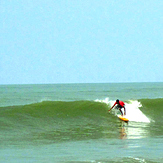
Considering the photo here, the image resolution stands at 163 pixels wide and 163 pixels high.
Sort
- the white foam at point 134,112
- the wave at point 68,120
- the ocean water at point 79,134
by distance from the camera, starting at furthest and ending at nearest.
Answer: the white foam at point 134,112 → the wave at point 68,120 → the ocean water at point 79,134

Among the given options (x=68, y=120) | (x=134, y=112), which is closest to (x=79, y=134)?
(x=68, y=120)

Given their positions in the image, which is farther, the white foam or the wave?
the white foam

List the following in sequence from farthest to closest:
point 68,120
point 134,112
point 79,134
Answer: point 134,112, point 68,120, point 79,134

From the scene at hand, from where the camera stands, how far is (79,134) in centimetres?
1538

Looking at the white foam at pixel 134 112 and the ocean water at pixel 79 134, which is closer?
the ocean water at pixel 79 134

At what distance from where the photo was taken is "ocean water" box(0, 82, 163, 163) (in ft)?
33.9

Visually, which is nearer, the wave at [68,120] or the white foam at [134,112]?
the wave at [68,120]

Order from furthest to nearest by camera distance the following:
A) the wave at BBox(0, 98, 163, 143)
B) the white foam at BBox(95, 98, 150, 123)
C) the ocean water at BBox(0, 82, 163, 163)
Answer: the white foam at BBox(95, 98, 150, 123), the wave at BBox(0, 98, 163, 143), the ocean water at BBox(0, 82, 163, 163)

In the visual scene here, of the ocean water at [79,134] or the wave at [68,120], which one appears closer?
the ocean water at [79,134]

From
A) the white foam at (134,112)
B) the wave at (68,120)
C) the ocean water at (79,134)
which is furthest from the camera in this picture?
the white foam at (134,112)

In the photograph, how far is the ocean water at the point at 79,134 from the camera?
33.9 ft

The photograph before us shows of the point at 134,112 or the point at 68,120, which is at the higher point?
the point at 134,112

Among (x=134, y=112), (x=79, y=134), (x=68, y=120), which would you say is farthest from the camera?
(x=134, y=112)

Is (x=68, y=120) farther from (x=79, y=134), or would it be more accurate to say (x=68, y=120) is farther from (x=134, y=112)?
(x=134, y=112)
